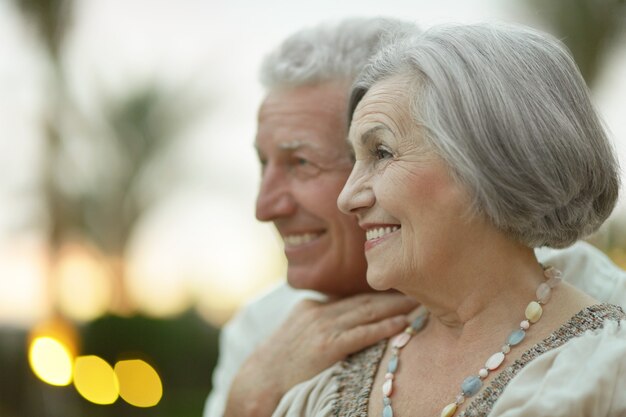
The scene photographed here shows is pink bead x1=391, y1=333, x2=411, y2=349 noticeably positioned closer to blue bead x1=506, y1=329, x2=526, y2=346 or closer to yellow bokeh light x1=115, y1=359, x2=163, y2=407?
blue bead x1=506, y1=329, x2=526, y2=346

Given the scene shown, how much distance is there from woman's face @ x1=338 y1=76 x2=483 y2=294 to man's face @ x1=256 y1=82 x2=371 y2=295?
50 centimetres

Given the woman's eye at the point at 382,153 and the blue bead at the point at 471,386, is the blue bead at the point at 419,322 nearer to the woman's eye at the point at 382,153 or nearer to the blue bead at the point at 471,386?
the blue bead at the point at 471,386

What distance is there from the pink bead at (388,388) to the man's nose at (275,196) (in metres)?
0.70

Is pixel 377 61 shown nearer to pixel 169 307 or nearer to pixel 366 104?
pixel 366 104

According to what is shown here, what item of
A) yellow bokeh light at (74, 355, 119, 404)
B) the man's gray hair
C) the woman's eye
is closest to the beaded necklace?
the woman's eye

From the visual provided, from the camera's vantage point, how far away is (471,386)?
206cm

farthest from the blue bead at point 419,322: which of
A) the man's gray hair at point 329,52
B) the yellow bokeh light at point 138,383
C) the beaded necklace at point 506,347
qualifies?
the yellow bokeh light at point 138,383

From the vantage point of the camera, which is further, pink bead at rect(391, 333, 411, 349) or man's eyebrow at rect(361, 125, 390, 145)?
pink bead at rect(391, 333, 411, 349)

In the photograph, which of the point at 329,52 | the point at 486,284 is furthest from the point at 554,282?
the point at 329,52

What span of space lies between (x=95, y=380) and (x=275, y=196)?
15.1 ft

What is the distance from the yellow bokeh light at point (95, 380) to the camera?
22.1ft

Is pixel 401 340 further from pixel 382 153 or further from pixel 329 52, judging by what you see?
pixel 329 52

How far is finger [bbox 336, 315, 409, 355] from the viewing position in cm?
246

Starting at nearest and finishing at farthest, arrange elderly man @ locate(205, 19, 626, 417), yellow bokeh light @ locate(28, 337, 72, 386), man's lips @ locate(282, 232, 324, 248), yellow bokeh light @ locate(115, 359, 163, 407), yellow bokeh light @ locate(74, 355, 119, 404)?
elderly man @ locate(205, 19, 626, 417)
man's lips @ locate(282, 232, 324, 248)
yellow bokeh light @ locate(28, 337, 72, 386)
yellow bokeh light @ locate(115, 359, 163, 407)
yellow bokeh light @ locate(74, 355, 119, 404)
